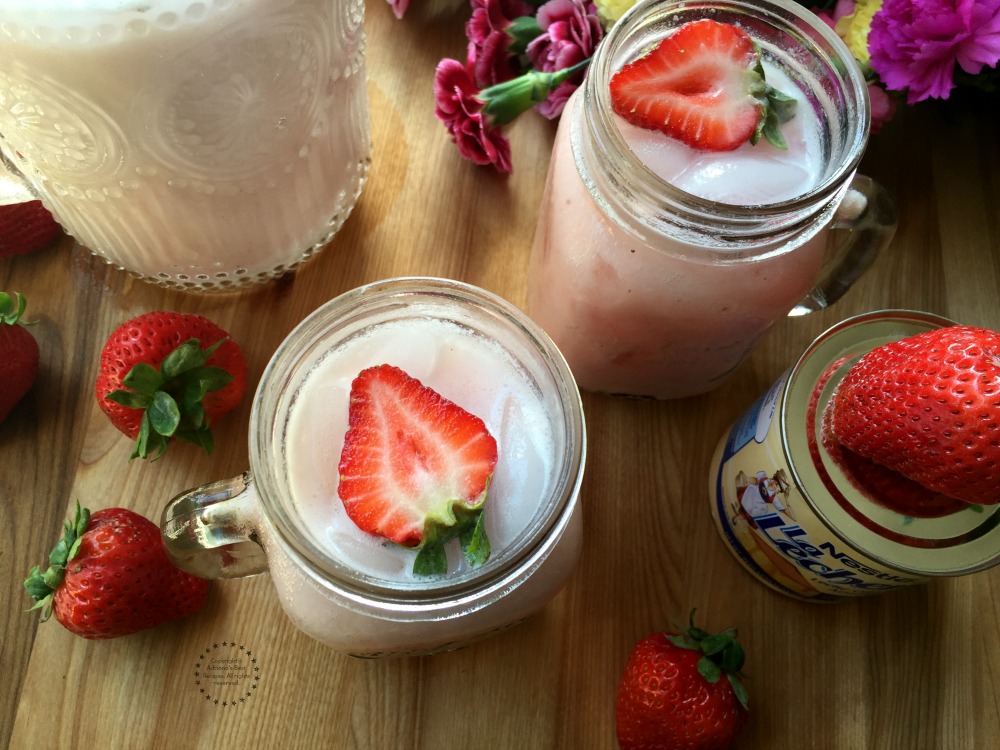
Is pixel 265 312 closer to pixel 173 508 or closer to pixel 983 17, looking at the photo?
pixel 173 508

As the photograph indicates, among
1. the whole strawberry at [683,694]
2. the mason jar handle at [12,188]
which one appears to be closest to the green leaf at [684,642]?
the whole strawberry at [683,694]

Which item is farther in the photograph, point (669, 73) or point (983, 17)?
point (983, 17)

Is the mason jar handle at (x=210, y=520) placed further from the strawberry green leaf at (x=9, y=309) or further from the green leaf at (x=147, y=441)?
the strawberry green leaf at (x=9, y=309)

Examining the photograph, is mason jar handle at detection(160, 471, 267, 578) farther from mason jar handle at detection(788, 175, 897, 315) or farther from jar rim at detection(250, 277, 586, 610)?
mason jar handle at detection(788, 175, 897, 315)

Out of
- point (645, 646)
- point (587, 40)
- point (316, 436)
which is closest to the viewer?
point (316, 436)

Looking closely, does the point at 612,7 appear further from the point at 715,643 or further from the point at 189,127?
the point at 715,643

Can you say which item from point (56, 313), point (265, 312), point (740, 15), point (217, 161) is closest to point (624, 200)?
point (740, 15)

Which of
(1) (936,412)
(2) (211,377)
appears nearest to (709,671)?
(1) (936,412)

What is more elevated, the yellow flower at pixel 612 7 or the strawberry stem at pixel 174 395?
the yellow flower at pixel 612 7
